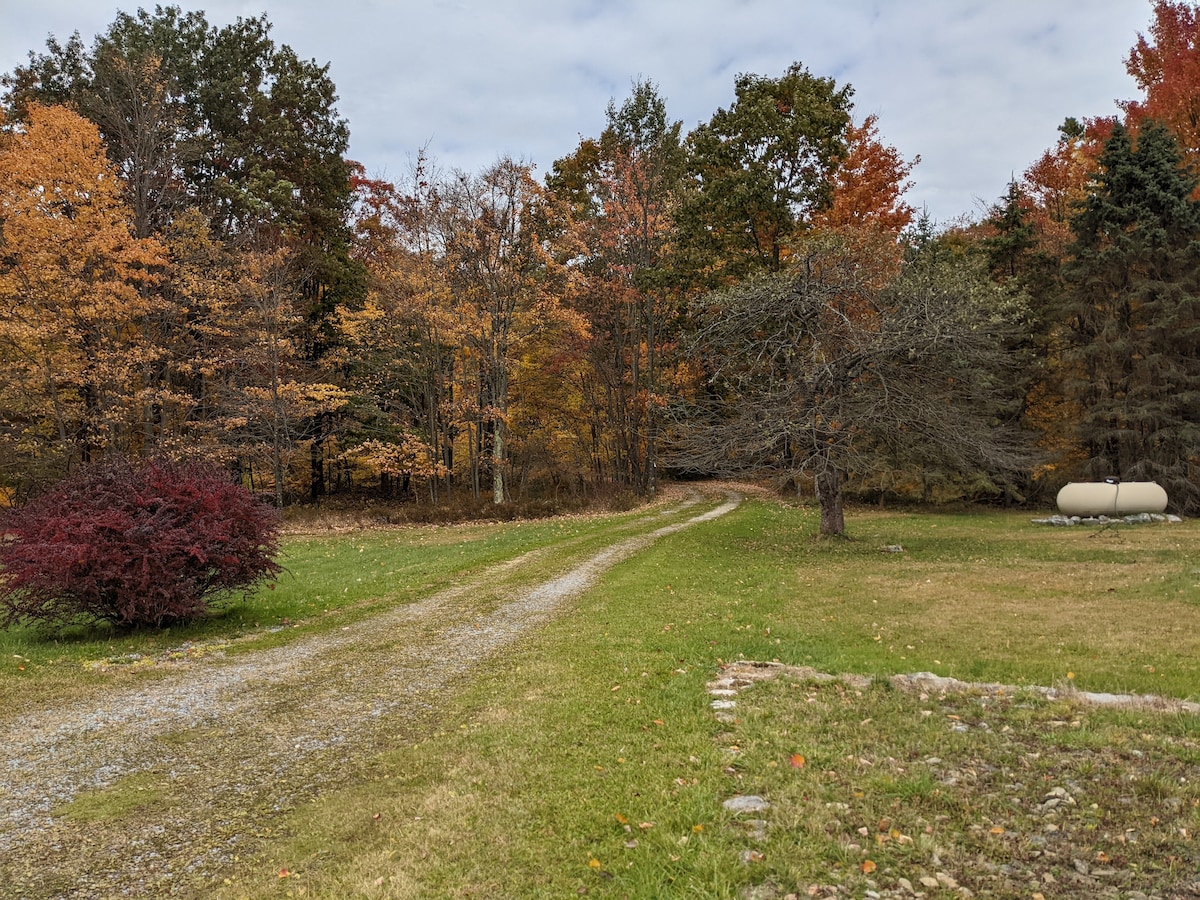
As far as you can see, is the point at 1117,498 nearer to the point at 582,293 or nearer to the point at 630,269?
the point at 630,269

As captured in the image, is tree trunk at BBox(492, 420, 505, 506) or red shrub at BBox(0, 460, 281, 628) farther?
tree trunk at BBox(492, 420, 505, 506)

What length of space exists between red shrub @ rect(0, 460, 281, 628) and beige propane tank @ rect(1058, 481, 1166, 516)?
75.6 ft

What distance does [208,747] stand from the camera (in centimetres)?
577

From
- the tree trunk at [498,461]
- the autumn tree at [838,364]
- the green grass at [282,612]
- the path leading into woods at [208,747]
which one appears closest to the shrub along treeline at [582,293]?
the autumn tree at [838,364]

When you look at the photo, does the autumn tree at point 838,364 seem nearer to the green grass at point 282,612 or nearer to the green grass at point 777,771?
the green grass at point 282,612

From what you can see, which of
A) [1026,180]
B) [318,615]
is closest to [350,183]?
[318,615]

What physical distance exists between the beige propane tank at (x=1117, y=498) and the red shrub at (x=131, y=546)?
2304cm

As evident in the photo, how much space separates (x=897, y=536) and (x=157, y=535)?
17.4 meters

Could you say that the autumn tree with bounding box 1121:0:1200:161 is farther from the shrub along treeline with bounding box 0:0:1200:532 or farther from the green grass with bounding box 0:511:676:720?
the green grass with bounding box 0:511:676:720

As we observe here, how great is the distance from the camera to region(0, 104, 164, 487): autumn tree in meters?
20.6

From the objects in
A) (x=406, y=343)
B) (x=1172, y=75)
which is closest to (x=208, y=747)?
(x=406, y=343)

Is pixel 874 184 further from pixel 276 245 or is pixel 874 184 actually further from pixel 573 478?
pixel 276 245

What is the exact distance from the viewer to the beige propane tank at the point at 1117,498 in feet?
69.6

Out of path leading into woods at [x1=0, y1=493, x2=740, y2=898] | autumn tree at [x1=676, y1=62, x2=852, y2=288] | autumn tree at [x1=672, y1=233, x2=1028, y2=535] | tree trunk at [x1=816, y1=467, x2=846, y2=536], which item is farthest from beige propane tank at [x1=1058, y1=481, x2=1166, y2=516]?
path leading into woods at [x1=0, y1=493, x2=740, y2=898]
